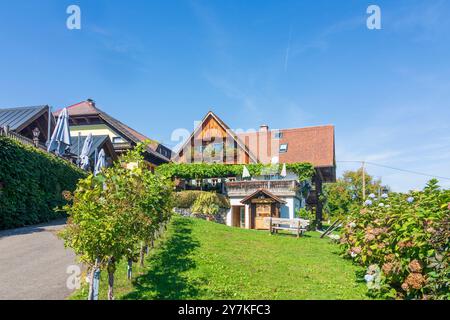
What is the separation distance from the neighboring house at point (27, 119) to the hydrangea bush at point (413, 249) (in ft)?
75.4

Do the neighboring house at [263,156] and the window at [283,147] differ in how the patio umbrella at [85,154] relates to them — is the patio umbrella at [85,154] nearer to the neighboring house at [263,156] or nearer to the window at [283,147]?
the neighboring house at [263,156]

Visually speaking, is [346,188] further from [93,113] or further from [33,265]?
[33,265]

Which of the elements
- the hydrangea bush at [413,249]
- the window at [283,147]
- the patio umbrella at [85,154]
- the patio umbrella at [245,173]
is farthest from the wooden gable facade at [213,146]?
the hydrangea bush at [413,249]

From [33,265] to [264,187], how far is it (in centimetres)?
2288

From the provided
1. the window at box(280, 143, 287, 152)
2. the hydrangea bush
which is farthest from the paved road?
the window at box(280, 143, 287, 152)

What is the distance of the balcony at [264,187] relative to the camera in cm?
3080

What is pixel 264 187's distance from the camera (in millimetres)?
31766

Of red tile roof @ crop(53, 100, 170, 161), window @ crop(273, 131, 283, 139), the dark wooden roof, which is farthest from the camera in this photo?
window @ crop(273, 131, 283, 139)

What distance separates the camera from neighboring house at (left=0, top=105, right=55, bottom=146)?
86.5 ft

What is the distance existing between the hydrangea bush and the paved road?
263 inches

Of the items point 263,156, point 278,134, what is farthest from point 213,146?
point 278,134

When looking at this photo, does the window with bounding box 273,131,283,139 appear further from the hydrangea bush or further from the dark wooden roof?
the hydrangea bush
